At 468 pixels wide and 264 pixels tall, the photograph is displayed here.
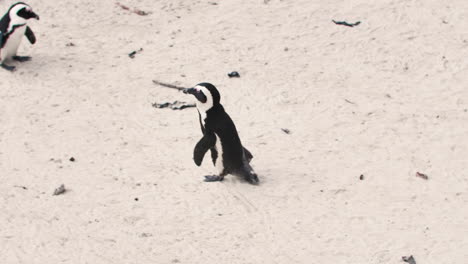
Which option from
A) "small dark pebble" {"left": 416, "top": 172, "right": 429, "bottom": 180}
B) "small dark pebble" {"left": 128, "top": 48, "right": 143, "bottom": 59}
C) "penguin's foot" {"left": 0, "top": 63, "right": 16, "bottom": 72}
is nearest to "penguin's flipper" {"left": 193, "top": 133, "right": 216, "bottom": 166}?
"small dark pebble" {"left": 416, "top": 172, "right": 429, "bottom": 180}

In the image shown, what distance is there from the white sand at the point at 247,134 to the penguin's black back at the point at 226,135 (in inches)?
7.5

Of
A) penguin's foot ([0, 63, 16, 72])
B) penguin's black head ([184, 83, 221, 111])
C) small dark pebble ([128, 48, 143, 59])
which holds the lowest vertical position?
small dark pebble ([128, 48, 143, 59])

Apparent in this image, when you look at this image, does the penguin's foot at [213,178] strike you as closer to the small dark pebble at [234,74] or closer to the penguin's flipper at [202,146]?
the penguin's flipper at [202,146]

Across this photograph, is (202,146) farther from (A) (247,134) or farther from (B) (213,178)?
(A) (247,134)

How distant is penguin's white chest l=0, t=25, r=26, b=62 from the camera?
7.24m

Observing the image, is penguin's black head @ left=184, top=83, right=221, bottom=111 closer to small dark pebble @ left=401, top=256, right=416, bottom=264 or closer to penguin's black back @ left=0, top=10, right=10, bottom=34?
small dark pebble @ left=401, top=256, right=416, bottom=264

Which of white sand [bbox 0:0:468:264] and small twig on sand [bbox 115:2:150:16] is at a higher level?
small twig on sand [bbox 115:2:150:16]

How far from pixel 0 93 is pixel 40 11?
1.96 metres

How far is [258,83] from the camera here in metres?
6.98

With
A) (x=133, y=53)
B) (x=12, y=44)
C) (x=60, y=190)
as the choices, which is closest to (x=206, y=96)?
(x=60, y=190)

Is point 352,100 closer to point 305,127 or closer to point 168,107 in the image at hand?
point 305,127

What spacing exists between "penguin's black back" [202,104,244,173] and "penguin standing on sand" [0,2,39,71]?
9.53ft

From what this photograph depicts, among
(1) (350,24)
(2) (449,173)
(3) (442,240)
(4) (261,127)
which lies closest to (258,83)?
(4) (261,127)

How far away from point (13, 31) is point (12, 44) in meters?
0.14
